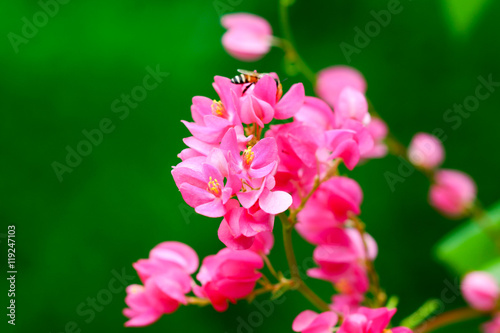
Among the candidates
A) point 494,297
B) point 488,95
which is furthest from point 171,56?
point 494,297

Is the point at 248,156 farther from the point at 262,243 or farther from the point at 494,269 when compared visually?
the point at 494,269

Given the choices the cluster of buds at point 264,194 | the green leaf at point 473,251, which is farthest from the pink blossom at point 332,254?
the green leaf at point 473,251

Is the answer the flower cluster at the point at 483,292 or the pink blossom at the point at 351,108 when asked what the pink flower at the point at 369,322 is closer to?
the pink blossom at the point at 351,108

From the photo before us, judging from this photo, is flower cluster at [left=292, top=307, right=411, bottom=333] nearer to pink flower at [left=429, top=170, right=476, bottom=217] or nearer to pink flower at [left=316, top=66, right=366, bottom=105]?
pink flower at [left=316, top=66, right=366, bottom=105]

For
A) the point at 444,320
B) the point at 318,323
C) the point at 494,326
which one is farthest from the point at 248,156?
the point at 494,326

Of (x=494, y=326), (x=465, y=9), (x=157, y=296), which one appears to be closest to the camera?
(x=157, y=296)

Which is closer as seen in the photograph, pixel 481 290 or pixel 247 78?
pixel 247 78

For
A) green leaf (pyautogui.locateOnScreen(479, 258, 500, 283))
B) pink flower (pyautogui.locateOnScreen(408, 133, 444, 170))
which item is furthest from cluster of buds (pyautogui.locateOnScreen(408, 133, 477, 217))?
green leaf (pyautogui.locateOnScreen(479, 258, 500, 283))
